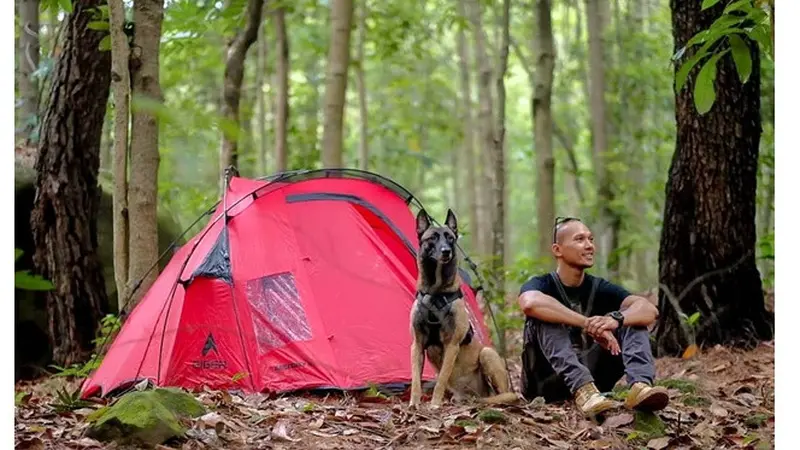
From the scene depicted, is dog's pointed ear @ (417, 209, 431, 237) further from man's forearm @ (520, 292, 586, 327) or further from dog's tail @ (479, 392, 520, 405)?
dog's tail @ (479, 392, 520, 405)

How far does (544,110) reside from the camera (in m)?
12.4

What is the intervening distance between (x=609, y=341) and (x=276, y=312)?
2479 millimetres

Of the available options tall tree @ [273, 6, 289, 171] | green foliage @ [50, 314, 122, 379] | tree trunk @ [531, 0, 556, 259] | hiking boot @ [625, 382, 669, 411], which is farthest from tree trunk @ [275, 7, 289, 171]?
hiking boot @ [625, 382, 669, 411]

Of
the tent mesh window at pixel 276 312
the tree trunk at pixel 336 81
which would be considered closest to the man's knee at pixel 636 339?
the tent mesh window at pixel 276 312

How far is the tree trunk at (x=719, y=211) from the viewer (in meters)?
7.52

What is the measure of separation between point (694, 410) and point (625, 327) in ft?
2.03

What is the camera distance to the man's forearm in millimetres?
5172

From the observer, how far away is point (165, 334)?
A: 639 cm

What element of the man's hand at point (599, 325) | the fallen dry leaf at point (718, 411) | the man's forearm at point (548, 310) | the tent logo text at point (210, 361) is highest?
the man's forearm at point (548, 310)

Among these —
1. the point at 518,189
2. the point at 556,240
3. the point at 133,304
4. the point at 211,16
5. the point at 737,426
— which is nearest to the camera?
the point at 737,426

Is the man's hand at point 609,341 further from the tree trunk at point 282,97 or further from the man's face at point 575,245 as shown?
the tree trunk at point 282,97

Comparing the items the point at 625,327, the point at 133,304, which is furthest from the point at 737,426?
the point at 133,304

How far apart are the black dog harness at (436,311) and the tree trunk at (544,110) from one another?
6734 mm
